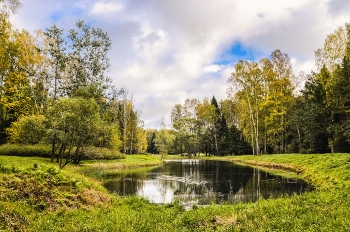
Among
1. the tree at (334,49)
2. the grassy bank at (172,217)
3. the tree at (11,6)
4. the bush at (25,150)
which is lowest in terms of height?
the grassy bank at (172,217)

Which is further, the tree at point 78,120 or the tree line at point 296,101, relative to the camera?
the tree line at point 296,101

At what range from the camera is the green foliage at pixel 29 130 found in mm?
31100

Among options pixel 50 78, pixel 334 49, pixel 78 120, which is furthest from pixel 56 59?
pixel 334 49

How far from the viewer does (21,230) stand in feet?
24.3

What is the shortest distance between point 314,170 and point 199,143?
6212 centimetres

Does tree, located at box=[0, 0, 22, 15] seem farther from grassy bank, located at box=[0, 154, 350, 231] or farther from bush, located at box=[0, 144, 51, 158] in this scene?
bush, located at box=[0, 144, 51, 158]

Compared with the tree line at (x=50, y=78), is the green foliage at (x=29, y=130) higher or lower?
lower

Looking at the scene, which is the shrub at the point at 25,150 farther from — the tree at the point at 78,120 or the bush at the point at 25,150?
the tree at the point at 78,120

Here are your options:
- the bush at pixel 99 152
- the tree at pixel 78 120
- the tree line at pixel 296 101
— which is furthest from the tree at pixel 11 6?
the tree line at pixel 296 101

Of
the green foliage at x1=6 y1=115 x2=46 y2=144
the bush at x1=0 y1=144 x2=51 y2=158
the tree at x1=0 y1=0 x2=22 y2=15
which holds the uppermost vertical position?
the tree at x1=0 y1=0 x2=22 y2=15

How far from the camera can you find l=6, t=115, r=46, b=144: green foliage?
3110 centimetres

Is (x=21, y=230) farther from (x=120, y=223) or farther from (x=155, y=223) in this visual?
(x=155, y=223)

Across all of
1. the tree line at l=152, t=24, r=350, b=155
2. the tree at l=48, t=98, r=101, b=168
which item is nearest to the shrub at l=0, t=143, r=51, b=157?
the tree at l=48, t=98, r=101, b=168

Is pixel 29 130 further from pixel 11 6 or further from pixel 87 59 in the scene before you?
pixel 11 6
